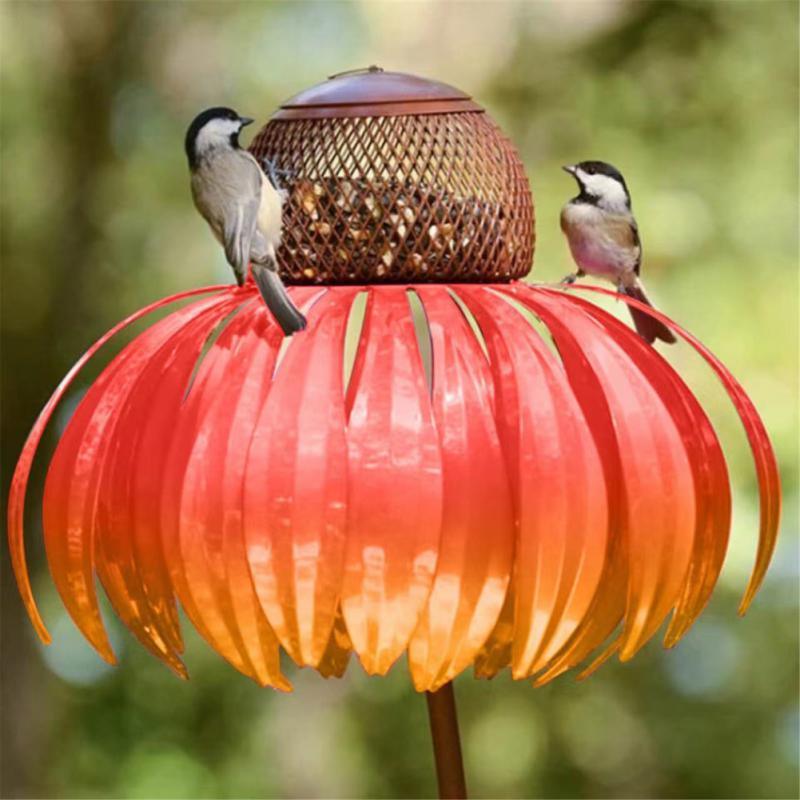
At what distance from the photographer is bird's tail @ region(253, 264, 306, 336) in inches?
71.5

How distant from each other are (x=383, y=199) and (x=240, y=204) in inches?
6.8

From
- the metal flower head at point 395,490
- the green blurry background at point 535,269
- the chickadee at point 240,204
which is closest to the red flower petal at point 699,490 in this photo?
the metal flower head at point 395,490

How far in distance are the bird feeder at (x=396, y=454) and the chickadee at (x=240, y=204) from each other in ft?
0.13

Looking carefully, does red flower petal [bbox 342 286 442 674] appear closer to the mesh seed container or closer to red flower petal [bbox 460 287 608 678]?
red flower petal [bbox 460 287 608 678]

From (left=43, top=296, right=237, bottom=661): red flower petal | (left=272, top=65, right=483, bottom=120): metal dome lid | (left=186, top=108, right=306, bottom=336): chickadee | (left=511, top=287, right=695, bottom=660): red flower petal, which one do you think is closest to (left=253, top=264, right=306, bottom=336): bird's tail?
(left=186, top=108, right=306, bottom=336): chickadee

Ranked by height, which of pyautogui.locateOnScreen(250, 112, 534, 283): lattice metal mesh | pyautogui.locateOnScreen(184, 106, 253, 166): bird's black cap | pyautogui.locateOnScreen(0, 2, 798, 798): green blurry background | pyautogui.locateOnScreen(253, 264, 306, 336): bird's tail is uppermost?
pyautogui.locateOnScreen(184, 106, 253, 166): bird's black cap

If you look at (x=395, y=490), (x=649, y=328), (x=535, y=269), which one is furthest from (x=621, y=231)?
(x=535, y=269)

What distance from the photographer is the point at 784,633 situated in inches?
271

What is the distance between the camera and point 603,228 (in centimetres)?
244

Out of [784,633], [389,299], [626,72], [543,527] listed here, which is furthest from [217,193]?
[784,633]

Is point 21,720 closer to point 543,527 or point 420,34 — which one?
point 420,34

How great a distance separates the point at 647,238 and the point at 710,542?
425 cm

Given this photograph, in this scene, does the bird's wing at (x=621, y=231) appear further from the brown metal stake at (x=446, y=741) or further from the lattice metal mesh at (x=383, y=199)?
the brown metal stake at (x=446, y=741)

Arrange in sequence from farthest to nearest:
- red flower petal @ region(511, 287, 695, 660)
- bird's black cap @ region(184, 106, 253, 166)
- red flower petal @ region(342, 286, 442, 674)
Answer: bird's black cap @ region(184, 106, 253, 166), red flower petal @ region(511, 287, 695, 660), red flower petal @ region(342, 286, 442, 674)
